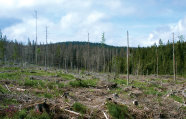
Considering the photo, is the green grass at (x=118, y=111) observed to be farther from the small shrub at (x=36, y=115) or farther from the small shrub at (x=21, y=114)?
the small shrub at (x=21, y=114)

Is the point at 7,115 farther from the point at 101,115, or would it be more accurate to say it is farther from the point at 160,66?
the point at 160,66

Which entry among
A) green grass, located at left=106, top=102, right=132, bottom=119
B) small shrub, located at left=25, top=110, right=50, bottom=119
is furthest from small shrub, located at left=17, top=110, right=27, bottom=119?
green grass, located at left=106, top=102, right=132, bottom=119

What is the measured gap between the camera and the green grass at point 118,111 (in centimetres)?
610

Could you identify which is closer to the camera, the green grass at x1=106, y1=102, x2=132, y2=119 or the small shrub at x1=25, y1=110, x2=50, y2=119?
the small shrub at x1=25, y1=110, x2=50, y2=119

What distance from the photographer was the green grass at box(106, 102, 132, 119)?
6.10 meters

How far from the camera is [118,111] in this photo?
629 centimetres

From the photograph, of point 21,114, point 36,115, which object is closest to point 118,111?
point 36,115

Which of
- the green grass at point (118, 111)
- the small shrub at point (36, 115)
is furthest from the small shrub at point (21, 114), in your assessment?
the green grass at point (118, 111)

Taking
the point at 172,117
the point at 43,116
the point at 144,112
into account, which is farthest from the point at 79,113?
the point at 172,117

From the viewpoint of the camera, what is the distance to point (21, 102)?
7414 millimetres

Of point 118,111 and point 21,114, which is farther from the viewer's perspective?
point 118,111

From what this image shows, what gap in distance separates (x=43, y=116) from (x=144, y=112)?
4051 mm

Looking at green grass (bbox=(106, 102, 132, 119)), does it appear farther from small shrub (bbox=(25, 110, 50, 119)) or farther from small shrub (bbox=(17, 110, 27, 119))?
small shrub (bbox=(17, 110, 27, 119))

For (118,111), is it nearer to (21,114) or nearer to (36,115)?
(36,115)
